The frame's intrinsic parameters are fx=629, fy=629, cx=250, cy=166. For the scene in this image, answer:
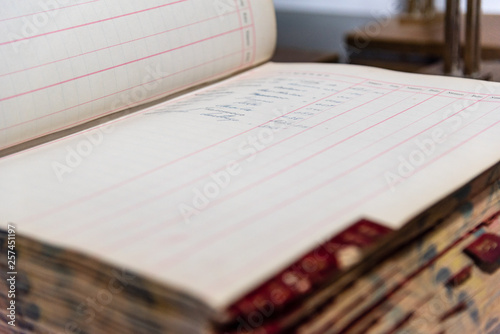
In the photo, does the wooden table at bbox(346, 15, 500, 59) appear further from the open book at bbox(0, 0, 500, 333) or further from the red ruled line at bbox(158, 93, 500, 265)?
the red ruled line at bbox(158, 93, 500, 265)

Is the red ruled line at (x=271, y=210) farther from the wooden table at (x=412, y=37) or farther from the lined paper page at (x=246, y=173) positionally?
the wooden table at (x=412, y=37)

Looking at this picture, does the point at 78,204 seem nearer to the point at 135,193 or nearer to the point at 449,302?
the point at 135,193

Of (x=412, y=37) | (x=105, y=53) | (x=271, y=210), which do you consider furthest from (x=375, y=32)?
(x=271, y=210)

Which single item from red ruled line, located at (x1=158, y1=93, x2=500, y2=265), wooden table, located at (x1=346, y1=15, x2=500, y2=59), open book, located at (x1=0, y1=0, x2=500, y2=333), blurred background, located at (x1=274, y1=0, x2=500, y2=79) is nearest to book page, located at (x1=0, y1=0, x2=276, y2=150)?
open book, located at (x1=0, y1=0, x2=500, y2=333)

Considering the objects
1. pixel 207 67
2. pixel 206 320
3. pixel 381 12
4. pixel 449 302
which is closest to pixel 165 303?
pixel 206 320

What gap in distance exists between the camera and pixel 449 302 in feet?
1.24

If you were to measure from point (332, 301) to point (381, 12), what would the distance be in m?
1.19

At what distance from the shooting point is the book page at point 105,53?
1.49ft

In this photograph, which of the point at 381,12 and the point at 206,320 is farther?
the point at 381,12

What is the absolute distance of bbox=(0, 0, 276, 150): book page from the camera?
453 millimetres

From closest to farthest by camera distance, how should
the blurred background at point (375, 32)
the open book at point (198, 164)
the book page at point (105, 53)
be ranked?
the open book at point (198, 164) → the book page at point (105, 53) → the blurred background at point (375, 32)

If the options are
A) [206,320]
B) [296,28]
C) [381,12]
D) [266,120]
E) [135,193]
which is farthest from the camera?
[296,28]

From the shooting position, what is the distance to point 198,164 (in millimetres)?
413

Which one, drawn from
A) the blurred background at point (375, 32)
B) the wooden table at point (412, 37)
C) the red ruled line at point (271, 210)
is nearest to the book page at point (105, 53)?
the red ruled line at point (271, 210)
